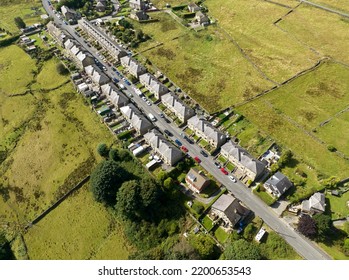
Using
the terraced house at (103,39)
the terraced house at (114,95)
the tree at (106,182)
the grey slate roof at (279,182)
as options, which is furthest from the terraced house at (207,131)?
the terraced house at (103,39)

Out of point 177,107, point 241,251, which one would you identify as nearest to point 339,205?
point 241,251

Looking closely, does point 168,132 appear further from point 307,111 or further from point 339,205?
point 339,205

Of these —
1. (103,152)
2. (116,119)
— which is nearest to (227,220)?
Result: (103,152)

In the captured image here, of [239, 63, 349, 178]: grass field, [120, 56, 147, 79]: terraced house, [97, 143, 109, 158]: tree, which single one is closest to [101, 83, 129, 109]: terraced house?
[120, 56, 147, 79]: terraced house

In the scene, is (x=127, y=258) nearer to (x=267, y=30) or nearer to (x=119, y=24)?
(x=119, y=24)

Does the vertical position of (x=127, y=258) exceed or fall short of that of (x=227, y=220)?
it falls short

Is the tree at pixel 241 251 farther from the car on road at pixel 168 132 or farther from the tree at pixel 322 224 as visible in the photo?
the car on road at pixel 168 132

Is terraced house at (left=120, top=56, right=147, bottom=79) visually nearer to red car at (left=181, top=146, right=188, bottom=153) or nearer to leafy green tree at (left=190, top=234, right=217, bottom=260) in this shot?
red car at (left=181, top=146, right=188, bottom=153)
